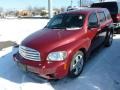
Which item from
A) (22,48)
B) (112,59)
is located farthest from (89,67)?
(22,48)

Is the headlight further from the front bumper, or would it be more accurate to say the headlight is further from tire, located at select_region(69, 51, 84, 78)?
tire, located at select_region(69, 51, 84, 78)

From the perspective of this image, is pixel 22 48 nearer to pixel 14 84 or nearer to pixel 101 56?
pixel 14 84

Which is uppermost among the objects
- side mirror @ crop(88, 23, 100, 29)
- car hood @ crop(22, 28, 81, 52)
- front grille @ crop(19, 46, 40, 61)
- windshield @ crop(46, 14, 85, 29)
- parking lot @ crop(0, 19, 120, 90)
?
windshield @ crop(46, 14, 85, 29)

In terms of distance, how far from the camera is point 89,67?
6824 mm

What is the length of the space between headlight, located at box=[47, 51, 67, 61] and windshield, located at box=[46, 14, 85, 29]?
1.51 metres

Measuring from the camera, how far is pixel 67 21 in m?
7.02

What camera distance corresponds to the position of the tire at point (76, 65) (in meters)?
5.72

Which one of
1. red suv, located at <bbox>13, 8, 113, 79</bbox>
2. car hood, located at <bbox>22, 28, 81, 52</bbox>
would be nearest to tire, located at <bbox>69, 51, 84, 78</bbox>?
red suv, located at <bbox>13, 8, 113, 79</bbox>

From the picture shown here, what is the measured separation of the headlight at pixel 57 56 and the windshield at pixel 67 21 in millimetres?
1505

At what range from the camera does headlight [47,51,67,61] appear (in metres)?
5.37

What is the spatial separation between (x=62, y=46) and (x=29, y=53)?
2.81ft

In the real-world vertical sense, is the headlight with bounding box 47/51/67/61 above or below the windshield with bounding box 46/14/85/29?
below

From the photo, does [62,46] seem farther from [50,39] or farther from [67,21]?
[67,21]

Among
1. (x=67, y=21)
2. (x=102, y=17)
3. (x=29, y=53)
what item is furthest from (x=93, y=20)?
(x=29, y=53)
